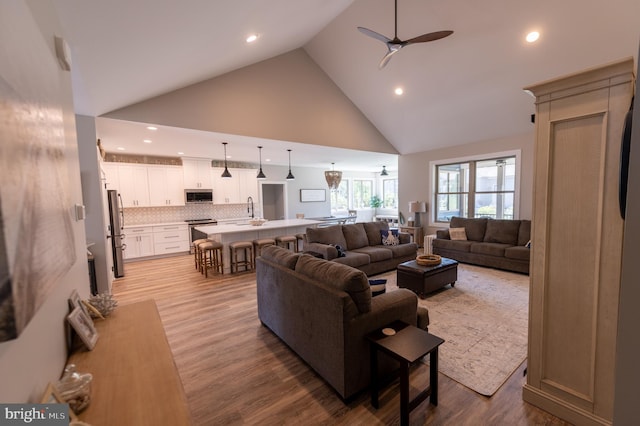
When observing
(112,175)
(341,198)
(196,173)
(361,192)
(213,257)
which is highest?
(196,173)

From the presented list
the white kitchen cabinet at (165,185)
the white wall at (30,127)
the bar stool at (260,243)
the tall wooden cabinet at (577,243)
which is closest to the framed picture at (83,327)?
the white wall at (30,127)

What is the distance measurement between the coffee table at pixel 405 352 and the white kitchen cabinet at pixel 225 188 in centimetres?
688

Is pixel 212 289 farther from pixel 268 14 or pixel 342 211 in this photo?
pixel 342 211

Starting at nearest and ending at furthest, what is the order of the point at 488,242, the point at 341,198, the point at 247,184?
the point at 488,242 → the point at 247,184 → the point at 341,198

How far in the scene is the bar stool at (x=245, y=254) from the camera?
17.3 feet

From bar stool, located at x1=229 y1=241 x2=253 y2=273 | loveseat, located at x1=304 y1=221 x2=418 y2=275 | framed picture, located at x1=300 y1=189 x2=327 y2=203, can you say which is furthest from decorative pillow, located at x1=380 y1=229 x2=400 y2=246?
framed picture, located at x1=300 y1=189 x2=327 y2=203

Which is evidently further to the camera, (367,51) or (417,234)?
(417,234)

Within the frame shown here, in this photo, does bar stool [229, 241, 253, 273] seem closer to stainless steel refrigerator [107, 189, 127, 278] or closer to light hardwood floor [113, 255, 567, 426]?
light hardwood floor [113, 255, 567, 426]

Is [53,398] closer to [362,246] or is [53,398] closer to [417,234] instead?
[362,246]

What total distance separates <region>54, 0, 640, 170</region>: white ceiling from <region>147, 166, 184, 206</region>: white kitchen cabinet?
85cm

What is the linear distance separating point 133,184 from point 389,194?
9719 millimetres

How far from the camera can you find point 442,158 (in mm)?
6938
